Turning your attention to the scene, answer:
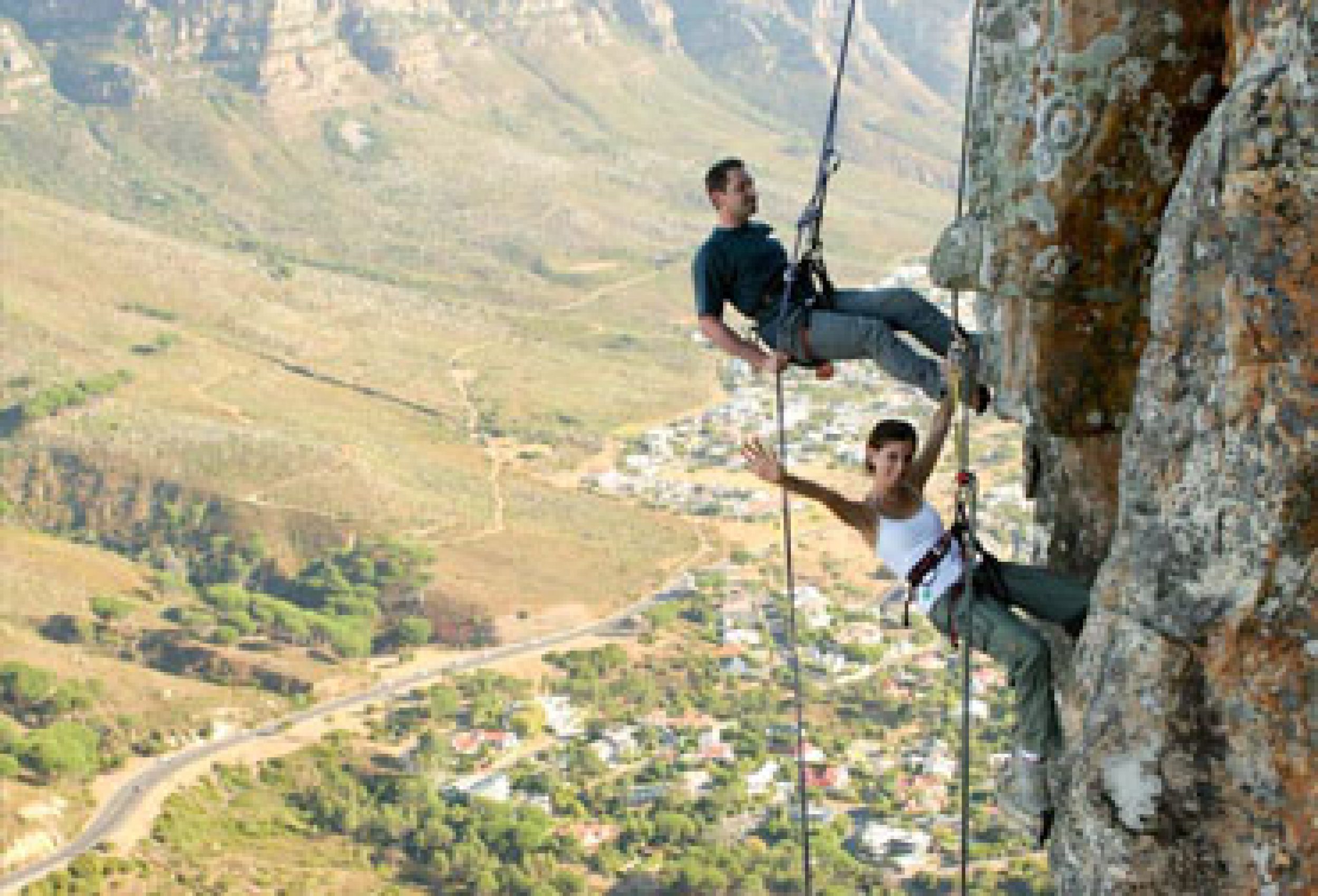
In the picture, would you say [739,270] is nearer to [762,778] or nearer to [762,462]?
[762,462]

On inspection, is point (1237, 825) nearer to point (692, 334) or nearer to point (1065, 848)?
point (1065, 848)

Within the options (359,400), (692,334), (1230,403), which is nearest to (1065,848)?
(1230,403)

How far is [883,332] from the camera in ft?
36.9

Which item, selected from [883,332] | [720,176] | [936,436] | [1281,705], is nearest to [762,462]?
[936,436]

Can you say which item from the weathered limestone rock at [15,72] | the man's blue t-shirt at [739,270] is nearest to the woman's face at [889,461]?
the man's blue t-shirt at [739,270]

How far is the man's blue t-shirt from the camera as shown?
11.8 m

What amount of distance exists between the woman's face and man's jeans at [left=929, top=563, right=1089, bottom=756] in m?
0.80

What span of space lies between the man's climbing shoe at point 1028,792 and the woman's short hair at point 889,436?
2.06 m

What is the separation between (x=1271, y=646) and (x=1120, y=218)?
110 inches

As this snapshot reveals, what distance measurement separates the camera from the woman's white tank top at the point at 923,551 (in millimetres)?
10125

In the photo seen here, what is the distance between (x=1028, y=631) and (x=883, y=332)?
244 centimetres

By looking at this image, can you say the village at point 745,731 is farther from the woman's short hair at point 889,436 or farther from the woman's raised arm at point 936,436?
the woman's short hair at point 889,436

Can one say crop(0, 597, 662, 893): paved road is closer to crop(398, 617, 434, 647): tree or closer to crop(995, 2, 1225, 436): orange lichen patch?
crop(398, 617, 434, 647): tree

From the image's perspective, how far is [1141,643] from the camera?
8.30 metres
